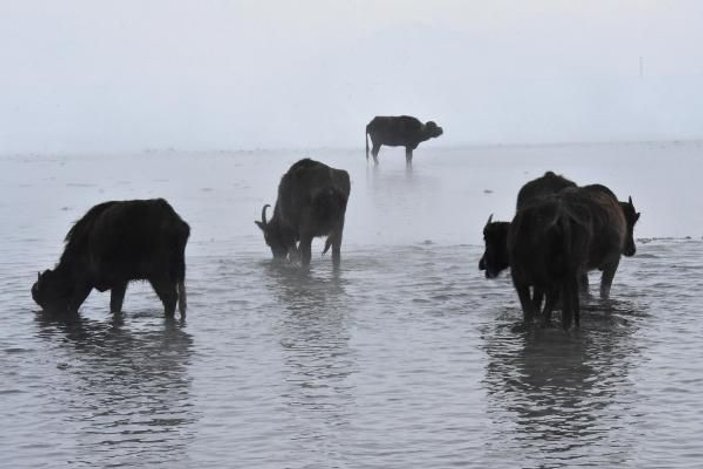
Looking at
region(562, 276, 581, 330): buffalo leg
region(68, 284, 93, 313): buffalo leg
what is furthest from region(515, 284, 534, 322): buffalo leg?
region(68, 284, 93, 313): buffalo leg

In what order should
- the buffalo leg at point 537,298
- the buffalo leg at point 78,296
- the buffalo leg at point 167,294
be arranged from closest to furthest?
the buffalo leg at point 537,298
the buffalo leg at point 167,294
the buffalo leg at point 78,296

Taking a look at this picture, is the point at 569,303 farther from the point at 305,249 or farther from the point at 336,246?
the point at 305,249

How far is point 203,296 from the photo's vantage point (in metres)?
14.2

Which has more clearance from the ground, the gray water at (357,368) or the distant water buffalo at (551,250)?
the distant water buffalo at (551,250)

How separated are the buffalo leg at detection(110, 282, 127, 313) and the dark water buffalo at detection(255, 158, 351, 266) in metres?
3.95

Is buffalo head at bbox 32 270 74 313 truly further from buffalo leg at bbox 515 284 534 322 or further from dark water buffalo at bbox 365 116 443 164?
dark water buffalo at bbox 365 116 443 164

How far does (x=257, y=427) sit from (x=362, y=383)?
1367 mm

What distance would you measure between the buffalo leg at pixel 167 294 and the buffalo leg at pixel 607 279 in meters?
4.13

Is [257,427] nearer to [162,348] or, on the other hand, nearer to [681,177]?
[162,348]

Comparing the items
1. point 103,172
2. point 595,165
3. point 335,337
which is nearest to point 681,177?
point 595,165

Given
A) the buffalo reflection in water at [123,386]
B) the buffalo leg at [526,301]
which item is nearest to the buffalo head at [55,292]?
the buffalo reflection in water at [123,386]

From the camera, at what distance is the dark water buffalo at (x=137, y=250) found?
41.2 ft

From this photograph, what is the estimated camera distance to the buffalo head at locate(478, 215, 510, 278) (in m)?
12.9

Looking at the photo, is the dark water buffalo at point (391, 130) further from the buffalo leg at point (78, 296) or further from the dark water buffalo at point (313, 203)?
the buffalo leg at point (78, 296)
